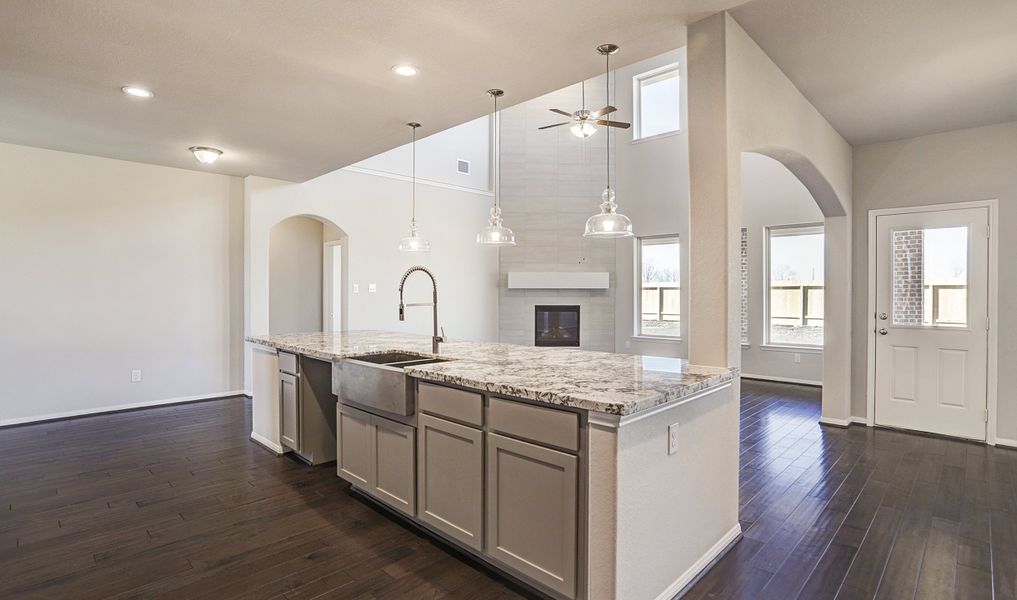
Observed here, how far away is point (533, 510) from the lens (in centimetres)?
197

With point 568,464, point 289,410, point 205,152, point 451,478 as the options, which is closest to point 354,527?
point 451,478

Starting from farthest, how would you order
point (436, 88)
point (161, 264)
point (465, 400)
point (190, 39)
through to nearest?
point (161, 264), point (436, 88), point (190, 39), point (465, 400)

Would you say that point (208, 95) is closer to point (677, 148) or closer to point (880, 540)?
point (880, 540)

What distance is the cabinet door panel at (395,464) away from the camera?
2.57 metres

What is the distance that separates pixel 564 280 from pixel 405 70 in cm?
514

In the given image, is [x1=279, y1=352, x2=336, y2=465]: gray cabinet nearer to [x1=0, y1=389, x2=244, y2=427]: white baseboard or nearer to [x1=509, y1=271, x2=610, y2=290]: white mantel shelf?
[x1=0, y1=389, x2=244, y2=427]: white baseboard

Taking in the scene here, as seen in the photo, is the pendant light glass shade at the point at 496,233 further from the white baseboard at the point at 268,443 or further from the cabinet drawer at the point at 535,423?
the white baseboard at the point at 268,443

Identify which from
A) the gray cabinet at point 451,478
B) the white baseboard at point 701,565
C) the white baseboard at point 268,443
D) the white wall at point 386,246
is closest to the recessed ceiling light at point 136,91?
the white wall at point 386,246

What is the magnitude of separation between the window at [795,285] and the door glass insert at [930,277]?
2104 millimetres

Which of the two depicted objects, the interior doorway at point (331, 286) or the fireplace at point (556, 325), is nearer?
the interior doorway at point (331, 286)

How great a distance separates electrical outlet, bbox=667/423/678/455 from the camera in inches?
79.3

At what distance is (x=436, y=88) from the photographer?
10.8ft

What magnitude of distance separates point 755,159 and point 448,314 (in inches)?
189

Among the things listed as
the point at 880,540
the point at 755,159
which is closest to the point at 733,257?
the point at 880,540
